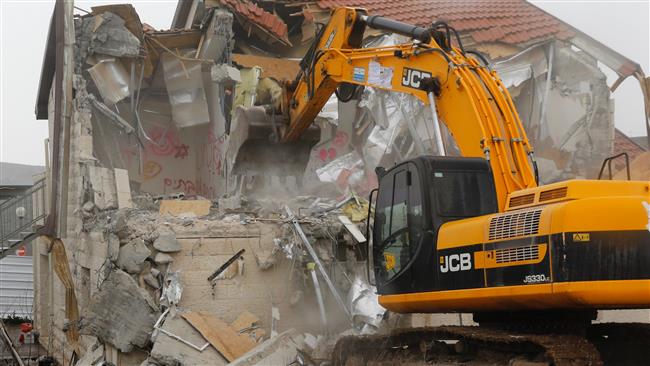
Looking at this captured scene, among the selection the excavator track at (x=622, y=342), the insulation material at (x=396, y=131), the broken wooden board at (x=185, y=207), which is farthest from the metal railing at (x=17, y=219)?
the excavator track at (x=622, y=342)

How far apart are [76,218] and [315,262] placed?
5.24 meters

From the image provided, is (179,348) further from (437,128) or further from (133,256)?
(437,128)

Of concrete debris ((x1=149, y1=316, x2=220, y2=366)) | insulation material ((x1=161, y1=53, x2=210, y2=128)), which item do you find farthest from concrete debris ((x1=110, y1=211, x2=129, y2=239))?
insulation material ((x1=161, y1=53, x2=210, y2=128))

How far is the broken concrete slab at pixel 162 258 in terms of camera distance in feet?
35.6

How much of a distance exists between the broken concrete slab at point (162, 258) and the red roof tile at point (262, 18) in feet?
24.0

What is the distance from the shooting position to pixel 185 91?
681 inches

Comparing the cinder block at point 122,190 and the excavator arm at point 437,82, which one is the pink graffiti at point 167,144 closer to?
the cinder block at point 122,190

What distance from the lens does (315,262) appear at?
11.1 meters

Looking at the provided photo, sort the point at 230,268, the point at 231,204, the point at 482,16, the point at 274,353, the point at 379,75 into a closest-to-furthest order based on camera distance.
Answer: the point at 379,75, the point at 274,353, the point at 230,268, the point at 231,204, the point at 482,16

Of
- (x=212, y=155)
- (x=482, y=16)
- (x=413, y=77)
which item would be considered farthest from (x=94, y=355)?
(x=482, y=16)

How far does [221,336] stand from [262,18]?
8.65 m

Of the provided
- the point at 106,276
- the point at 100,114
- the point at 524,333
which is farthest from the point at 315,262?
the point at 100,114

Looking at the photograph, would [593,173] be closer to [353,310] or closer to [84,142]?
[353,310]

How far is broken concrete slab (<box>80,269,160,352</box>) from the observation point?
1056 centimetres
